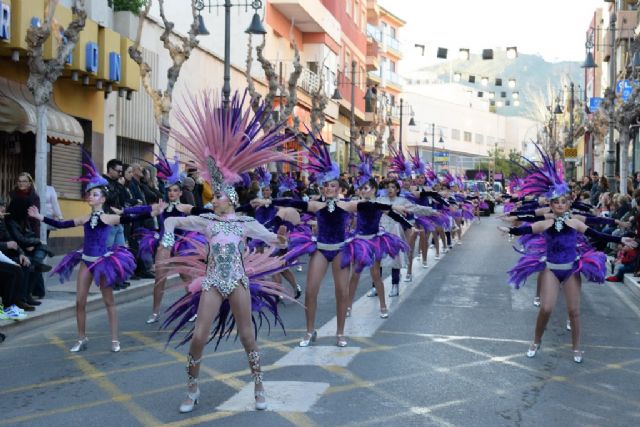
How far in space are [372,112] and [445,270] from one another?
4511cm

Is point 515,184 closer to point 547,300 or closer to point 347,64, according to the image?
point 547,300

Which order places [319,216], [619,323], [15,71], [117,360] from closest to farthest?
[117,360], [319,216], [619,323], [15,71]

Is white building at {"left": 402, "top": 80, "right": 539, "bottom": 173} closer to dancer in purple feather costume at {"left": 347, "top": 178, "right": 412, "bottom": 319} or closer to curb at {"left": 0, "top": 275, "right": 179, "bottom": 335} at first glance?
curb at {"left": 0, "top": 275, "right": 179, "bottom": 335}

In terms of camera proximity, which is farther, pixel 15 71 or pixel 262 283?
pixel 15 71

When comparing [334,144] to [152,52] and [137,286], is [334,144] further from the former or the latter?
[137,286]

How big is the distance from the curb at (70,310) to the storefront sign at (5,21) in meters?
5.55

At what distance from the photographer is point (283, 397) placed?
7578 millimetres

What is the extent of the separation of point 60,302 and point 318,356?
5222 mm

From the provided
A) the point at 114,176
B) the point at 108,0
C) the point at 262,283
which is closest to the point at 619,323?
the point at 262,283

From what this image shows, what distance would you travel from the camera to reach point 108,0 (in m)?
25.0

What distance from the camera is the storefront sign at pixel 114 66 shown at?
2300 centimetres

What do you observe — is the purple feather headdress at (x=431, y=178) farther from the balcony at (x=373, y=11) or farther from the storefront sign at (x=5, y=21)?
the balcony at (x=373, y=11)

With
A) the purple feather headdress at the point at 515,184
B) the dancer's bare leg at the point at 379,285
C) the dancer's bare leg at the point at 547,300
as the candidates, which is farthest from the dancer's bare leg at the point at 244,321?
the purple feather headdress at the point at 515,184

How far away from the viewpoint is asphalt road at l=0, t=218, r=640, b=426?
7.07 meters
